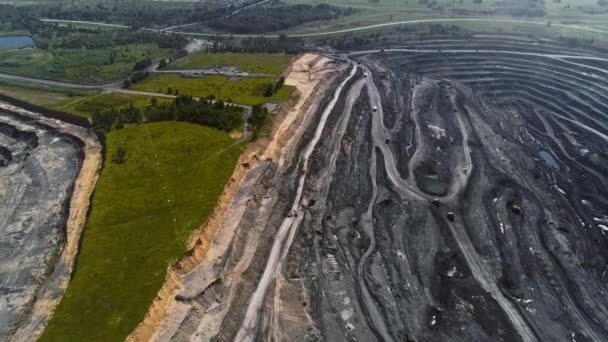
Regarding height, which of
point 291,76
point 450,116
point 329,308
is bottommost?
point 329,308

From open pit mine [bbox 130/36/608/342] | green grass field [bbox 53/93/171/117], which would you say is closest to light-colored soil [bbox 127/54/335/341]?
open pit mine [bbox 130/36/608/342]

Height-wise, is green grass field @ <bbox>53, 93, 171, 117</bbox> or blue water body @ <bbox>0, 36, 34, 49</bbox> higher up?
blue water body @ <bbox>0, 36, 34, 49</bbox>

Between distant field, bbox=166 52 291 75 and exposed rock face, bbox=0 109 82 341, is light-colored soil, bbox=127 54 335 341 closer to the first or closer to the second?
distant field, bbox=166 52 291 75

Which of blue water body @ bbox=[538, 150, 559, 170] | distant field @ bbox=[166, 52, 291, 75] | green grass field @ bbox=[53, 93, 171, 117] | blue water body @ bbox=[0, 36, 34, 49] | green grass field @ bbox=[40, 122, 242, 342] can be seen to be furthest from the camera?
blue water body @ bbox=[0, 36, 34, 49]

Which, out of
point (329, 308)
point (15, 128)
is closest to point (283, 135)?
point (329, 308)

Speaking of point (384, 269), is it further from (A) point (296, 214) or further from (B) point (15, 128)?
(B) point (15, 128)

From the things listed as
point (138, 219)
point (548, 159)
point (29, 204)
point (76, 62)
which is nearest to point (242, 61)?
point (76, 62)
